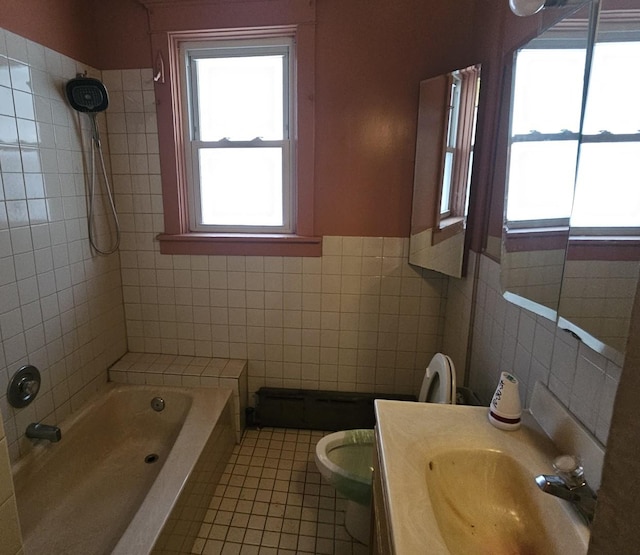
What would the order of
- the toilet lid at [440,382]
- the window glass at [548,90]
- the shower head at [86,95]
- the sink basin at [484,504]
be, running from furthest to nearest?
the shower head at [86,95], the toilet lid at [440,382], the window glass at [548,90], the sink basin at [484,504]

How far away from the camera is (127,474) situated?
199cm

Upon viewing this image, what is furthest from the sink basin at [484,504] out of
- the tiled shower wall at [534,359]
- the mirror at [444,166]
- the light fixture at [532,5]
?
the light fixture at [532,5]

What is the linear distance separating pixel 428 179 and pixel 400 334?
945 mm

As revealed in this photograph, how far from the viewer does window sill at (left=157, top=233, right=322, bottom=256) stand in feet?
7.42

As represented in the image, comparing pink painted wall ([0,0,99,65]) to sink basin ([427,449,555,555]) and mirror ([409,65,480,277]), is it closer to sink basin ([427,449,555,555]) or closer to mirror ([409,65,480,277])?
mirror ([409,65,480,277])

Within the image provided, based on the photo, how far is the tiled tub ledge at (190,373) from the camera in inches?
90.2

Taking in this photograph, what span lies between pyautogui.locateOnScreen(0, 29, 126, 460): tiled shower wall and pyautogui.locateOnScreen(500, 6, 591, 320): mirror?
79.9 inches

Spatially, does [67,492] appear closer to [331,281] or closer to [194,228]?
[194,228]

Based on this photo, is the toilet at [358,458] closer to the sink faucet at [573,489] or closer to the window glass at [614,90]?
the sink faucet at [573,489]

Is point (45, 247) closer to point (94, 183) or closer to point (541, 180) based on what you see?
point (94, 183)

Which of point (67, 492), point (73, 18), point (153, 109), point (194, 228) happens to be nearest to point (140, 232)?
point (194, 228)

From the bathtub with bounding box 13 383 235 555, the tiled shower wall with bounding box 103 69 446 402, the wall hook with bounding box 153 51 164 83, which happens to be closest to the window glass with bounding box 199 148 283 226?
the tiled shower wall with bounding box 103 69 446 402

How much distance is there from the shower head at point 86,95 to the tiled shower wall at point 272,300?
0.79ft

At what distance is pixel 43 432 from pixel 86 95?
1649mm
